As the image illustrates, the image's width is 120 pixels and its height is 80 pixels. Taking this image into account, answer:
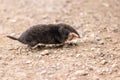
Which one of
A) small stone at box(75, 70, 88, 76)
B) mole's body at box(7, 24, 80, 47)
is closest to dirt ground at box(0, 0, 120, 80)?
small stone at box(75, 70, 88, 76)

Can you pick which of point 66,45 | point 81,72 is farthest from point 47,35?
point 81,72

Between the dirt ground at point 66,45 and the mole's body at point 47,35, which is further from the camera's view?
the mole's body at point 47,35

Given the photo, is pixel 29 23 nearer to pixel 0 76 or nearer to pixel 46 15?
pixel 46 15

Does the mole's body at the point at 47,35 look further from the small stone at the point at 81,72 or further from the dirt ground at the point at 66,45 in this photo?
the small stone at the point at 81,72

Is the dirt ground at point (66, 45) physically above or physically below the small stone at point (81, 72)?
above

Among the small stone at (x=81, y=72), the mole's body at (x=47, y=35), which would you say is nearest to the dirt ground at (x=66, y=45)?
the small stone at (x=81, y=72)

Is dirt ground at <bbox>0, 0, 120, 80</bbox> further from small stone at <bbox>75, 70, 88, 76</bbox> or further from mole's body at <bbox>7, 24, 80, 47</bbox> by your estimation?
mole's body at <bbox>7, 24, 80, 47</bbox>

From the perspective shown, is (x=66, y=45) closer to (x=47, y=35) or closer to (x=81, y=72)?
(x=47, y=35)
